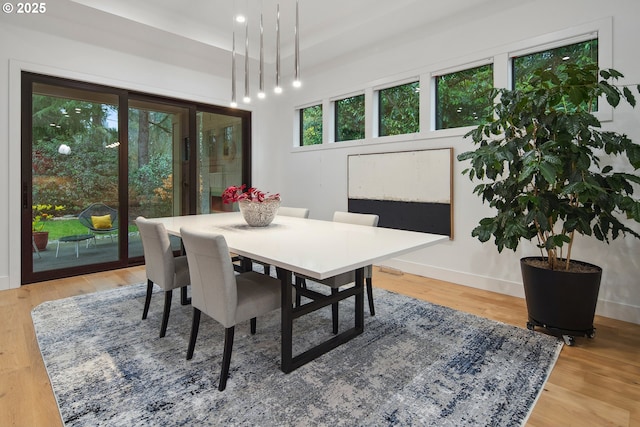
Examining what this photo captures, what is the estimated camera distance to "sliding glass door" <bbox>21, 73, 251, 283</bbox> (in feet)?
12.1

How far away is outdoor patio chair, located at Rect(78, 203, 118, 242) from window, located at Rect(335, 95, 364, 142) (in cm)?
308

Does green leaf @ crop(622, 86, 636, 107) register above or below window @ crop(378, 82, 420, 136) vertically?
below

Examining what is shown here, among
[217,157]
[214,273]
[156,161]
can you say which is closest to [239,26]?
[217,157]

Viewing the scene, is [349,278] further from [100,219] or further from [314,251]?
[100,219]

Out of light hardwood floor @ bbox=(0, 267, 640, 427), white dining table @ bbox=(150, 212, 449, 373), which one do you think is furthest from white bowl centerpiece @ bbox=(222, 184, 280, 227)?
light hardwood floor @ bbox=(0, 267, 640, 427)

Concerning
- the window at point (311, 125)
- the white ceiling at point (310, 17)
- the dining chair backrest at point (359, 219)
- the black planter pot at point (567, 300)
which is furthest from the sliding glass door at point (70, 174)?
the black planter pot at point (567, 300)

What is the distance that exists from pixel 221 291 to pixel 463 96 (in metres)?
3.21

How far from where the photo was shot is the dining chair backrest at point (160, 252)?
233 cm

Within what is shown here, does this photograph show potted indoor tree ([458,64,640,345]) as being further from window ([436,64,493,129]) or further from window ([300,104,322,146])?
window ([300,104,322,146])

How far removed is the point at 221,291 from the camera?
1.78 metres

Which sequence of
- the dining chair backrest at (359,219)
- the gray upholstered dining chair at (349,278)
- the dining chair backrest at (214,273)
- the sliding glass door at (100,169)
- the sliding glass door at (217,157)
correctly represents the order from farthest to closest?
the sliding glass door at (217,157), the sliding glass door at (100,169), the dining chair backrest at (359,219), the gray upholstered dining chair at (349,278), the dining chair backrest at (214,273)

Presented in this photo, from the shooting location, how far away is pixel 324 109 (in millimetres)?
4891

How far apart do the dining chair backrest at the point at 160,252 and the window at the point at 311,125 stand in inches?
126

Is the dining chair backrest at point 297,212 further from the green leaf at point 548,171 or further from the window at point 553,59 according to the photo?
the window at point 553,59
